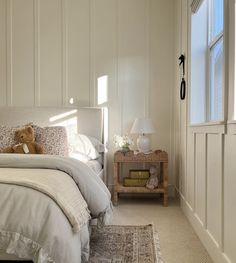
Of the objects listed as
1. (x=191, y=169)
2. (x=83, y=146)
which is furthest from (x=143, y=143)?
(x=191, y=169)

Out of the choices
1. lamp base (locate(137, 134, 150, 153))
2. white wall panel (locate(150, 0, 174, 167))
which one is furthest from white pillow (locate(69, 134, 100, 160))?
white wall panel (locate(150, 0, 174, 167))

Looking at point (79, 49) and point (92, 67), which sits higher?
point (79, 49)

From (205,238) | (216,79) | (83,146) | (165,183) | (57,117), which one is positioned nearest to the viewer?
(205,238)

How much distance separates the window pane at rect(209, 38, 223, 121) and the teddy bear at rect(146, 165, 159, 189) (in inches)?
46.0

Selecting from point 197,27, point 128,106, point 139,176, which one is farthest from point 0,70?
point 197,27

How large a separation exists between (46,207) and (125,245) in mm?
A: 978

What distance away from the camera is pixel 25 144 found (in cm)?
310

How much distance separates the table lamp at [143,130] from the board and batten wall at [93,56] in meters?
0.27

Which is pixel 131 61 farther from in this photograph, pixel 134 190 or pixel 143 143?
pixel 134 190

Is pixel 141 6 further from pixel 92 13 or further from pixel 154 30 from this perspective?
pixel 92 13

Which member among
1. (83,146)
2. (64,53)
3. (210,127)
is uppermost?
(64,53)

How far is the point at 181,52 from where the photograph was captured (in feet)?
11.2

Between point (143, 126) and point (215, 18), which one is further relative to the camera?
point (143, 126)

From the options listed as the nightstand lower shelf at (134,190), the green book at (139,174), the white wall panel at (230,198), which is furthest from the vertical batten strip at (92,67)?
the white wall panel at (230,198)
